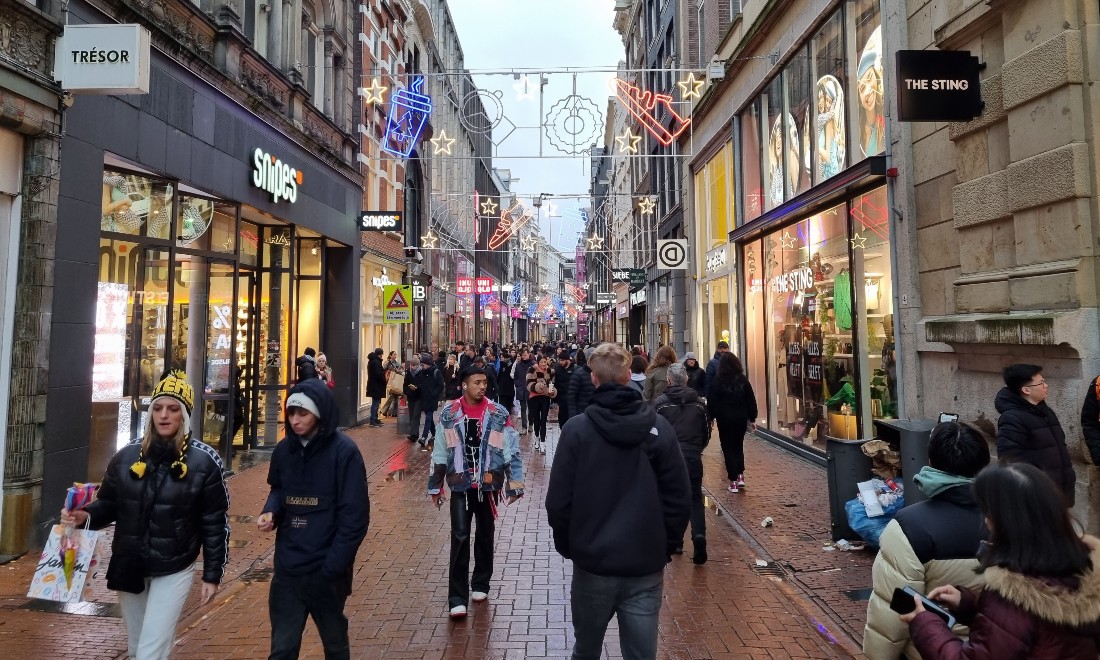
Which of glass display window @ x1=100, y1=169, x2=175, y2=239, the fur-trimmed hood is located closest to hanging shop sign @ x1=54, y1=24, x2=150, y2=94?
glass display window @ x1=100, y1=169, x2=175, y2=239

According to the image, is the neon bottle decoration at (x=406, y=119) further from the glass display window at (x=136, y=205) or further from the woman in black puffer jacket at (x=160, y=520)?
the woman in black puffer jacket at (x=160, y=520)

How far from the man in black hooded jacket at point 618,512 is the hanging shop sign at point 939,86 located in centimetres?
537

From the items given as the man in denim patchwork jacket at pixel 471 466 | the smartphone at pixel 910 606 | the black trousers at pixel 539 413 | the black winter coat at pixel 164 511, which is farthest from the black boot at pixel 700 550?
the black trousers at pixel 539 413

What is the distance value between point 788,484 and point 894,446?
3.15 meters

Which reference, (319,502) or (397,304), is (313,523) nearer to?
(319,502)

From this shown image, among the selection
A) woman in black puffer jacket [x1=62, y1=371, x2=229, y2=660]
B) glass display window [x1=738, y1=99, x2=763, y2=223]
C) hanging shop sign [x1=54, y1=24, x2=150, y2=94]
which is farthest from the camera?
glass display window [x1=738, y1=99, x2=763, y2=223]

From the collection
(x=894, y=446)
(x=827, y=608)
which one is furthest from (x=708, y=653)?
(x=894, y=446)

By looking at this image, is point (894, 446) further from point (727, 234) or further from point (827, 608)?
point (727, 234)

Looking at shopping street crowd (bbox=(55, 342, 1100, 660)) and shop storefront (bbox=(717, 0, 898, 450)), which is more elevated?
shop storefront (bbox=(717, 0, 898, 450))

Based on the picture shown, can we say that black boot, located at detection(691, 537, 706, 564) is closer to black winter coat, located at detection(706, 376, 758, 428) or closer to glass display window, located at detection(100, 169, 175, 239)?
black winter coat, located at detection(706, 376, 758, 428)

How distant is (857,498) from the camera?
21.5 ft

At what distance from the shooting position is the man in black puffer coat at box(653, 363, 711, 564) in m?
6.24

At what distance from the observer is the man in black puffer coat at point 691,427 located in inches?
246

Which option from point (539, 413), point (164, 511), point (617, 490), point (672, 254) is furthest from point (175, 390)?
point (672, 254)
